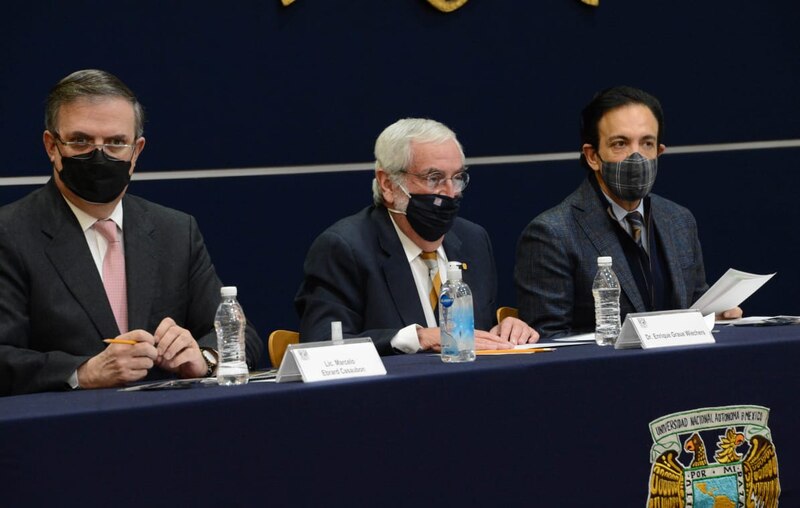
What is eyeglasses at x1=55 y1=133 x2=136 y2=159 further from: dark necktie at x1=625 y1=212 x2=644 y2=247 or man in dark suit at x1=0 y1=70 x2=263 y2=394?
dark necktie at x1=625 y1=212 x2=644 y2=247

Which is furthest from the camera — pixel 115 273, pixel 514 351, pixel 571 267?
pixel 571 267

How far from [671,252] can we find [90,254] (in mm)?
1692

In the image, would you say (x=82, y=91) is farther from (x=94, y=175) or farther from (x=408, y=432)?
(x=408, y=432)

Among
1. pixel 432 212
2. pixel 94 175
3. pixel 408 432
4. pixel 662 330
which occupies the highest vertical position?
pixel 94 175

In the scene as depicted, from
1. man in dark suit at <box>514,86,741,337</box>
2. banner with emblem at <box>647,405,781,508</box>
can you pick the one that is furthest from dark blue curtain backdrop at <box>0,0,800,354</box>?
banner with emblem at <box>647,405,781,508</box>

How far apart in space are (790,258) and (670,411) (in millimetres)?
2585

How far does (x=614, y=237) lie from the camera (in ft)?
10.9

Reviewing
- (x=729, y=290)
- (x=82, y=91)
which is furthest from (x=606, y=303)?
(x=82, y=91)

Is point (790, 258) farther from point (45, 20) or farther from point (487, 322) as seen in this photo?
point (45, 20)

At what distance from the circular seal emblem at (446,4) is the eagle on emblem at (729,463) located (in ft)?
7.33

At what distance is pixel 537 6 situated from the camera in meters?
4.34

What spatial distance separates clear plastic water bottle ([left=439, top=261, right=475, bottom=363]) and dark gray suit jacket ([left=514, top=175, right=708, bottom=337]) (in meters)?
0.79

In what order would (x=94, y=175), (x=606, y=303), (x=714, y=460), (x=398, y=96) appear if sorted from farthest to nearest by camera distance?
(x=398, y=96)
(x=606, y=303)
(x=94, y=175)
(x=714, y=460)

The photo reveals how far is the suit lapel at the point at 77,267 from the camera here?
2.63m
